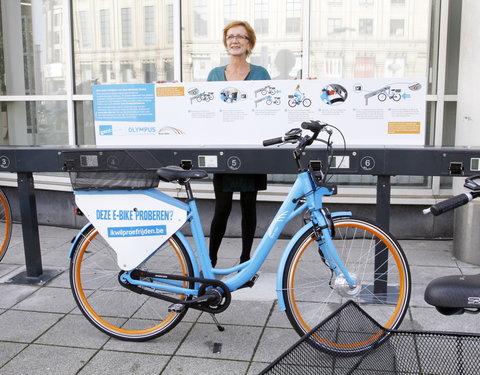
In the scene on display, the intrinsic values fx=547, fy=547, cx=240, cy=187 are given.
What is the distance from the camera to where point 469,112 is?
4.74 metres

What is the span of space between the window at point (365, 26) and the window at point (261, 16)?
0.99 metres

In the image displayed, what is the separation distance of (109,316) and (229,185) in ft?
4.16

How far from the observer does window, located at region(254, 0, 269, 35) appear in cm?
587

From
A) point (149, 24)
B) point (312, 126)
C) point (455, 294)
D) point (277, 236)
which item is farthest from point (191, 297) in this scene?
point (149, 24)

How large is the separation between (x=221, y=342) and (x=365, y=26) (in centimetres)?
377

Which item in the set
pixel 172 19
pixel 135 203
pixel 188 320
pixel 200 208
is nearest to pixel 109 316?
pixel 188 320

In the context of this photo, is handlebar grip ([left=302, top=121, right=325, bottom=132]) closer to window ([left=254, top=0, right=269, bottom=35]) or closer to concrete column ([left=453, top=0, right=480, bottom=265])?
concrete column ([left=453, top=0, right=480, bottom=265])

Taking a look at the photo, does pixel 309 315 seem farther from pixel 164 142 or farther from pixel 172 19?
pixel 172 19

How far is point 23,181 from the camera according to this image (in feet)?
14.2

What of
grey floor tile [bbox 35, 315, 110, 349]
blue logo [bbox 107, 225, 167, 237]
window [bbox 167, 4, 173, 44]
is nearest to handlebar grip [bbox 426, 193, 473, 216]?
blue logo [bbox 107, 225, 167, 237]

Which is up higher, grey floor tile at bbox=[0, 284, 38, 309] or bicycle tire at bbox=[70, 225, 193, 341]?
bicycle tire at bbox=[70, 225, 193, 341]

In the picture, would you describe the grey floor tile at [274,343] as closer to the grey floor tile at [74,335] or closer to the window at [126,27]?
the grey floor tile at [74,335]

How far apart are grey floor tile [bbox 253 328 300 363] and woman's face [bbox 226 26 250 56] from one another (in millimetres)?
2085

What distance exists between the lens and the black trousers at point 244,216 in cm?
424
